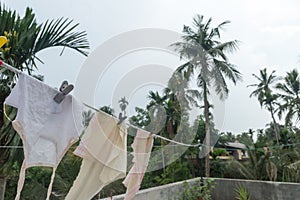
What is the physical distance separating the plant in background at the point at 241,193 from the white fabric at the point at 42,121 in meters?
3.53

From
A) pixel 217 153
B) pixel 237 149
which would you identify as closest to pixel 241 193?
pixel 237 149

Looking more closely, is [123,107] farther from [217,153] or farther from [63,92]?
[217,153]

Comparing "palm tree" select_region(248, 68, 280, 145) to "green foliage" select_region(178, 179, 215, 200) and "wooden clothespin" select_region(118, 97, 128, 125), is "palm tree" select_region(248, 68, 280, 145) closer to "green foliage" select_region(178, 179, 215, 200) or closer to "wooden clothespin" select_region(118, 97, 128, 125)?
"green foliage" select_region(178, 179, 215, 200)

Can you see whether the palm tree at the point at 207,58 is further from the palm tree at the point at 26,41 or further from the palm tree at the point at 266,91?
the palm tree at the point at 26,41

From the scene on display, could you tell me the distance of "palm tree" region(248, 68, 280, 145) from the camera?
1416 cm

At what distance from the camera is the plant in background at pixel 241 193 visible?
3748 mm

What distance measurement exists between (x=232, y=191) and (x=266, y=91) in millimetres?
11700

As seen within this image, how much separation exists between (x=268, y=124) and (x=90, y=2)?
16.5 m

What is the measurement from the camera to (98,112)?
1.18 metres

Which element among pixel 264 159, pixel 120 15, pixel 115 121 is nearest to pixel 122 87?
pixel 115 121

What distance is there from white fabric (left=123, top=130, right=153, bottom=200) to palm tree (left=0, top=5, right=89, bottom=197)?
Answer: 0.69 m

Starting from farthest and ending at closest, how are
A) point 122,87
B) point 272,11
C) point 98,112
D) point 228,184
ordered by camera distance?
point 228,184 → point 272,11 → point 122,87 → point 98,112

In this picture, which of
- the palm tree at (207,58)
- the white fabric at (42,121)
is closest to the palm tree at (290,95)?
the palm tree at (207,58)

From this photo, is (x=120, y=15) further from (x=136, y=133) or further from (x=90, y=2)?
(x=136, y=133)
